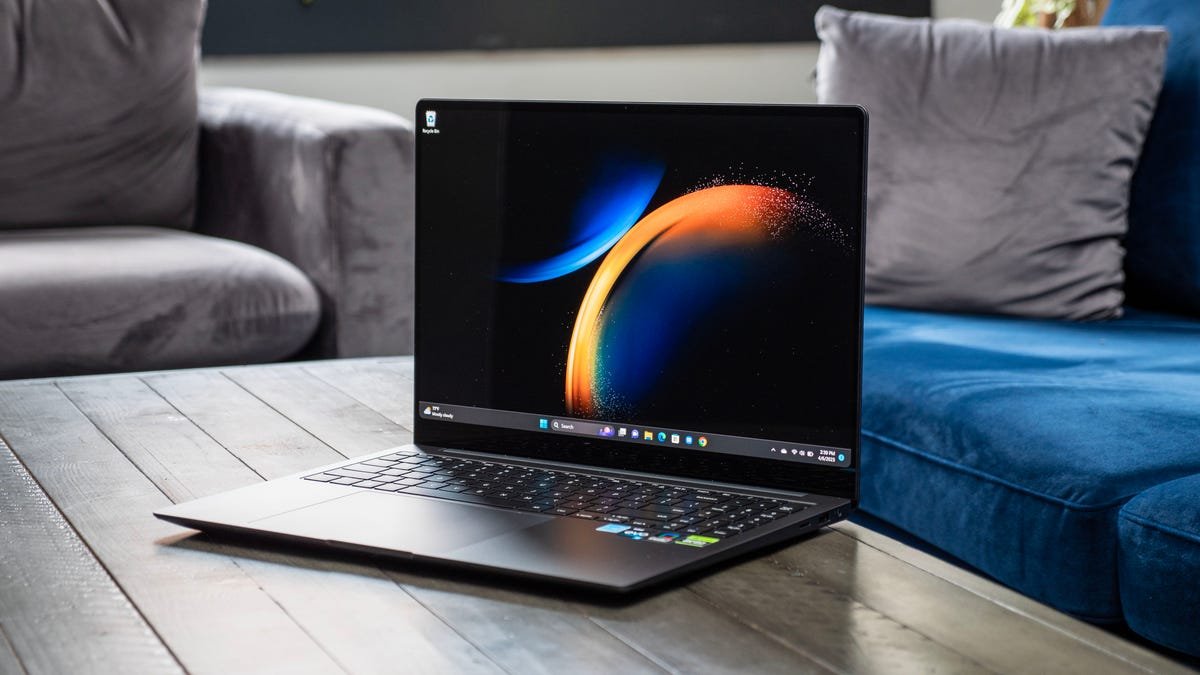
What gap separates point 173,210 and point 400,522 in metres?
1.73

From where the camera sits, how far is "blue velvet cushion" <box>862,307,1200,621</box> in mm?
1177

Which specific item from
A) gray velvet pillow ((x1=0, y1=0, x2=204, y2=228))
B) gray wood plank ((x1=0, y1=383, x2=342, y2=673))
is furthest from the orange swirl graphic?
gray velvet pillow ((x1=0, y1=0, x2=204, y2=228))

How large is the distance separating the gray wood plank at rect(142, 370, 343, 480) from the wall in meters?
1.97

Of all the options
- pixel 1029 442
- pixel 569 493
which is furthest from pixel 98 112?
pixel 569 493

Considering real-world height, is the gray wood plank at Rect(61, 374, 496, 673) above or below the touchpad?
below

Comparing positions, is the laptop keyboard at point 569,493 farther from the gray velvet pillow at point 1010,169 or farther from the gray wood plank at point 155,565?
the gray velvet pillow at point 1010,169

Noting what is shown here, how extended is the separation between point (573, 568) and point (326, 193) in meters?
1.48

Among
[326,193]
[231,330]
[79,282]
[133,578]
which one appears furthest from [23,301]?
[133,578]

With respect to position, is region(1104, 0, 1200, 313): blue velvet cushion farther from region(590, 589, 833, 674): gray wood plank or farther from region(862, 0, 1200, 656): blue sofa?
region(590, 589, 833, 674): gray wood plank

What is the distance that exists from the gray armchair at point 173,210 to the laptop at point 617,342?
1079 mm

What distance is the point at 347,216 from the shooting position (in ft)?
6.72

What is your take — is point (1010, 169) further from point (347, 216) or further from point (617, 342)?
point (617, 342)

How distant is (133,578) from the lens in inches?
26.5

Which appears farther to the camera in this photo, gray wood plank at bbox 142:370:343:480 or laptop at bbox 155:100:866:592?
gray wood plank at bbox 142:370:343:480
